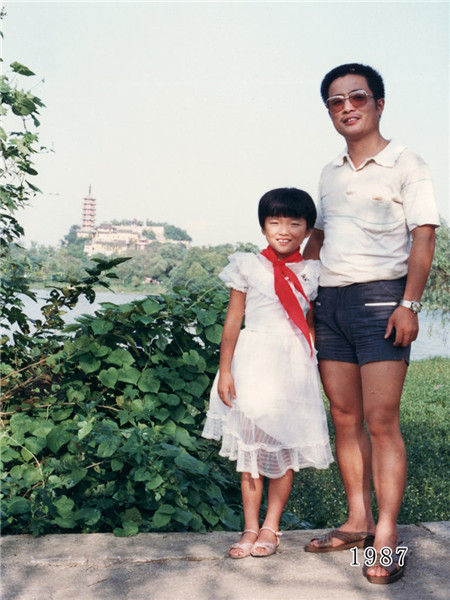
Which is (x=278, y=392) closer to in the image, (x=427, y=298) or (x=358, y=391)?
(x=358, y=391)

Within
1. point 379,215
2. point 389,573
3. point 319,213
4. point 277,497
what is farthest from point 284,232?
point 389,573

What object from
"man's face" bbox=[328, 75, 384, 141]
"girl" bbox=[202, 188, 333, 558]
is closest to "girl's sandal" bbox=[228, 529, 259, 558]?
"girl" bbox=[202, 188, 333, 558]

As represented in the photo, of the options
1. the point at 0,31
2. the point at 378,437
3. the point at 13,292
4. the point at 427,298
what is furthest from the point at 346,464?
the point at 427,298

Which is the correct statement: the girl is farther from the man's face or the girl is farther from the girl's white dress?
the man's face

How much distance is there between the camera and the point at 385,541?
9.32 ft

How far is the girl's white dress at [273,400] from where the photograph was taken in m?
3.03

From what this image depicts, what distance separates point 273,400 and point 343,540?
25.1 inches

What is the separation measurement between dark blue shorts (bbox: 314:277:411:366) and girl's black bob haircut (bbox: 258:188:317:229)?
33 cm

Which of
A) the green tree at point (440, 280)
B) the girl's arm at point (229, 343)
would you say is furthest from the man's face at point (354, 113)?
the green tree at point (440, 280)

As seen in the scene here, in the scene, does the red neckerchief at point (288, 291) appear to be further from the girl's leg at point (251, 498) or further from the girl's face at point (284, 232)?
the girl's leg at point (251, 498)

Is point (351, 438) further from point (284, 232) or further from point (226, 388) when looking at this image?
point (284, 232)

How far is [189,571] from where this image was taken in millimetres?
2768

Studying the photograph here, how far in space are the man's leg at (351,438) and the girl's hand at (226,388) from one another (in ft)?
1.28

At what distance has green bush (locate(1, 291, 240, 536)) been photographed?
3.21 meters
